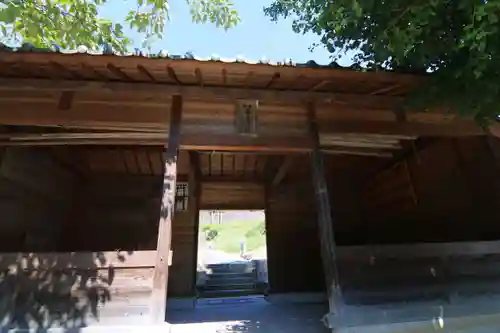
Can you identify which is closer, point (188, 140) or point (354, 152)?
point (188, 140)

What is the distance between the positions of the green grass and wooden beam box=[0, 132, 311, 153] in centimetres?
1758

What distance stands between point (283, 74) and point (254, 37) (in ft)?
11.1

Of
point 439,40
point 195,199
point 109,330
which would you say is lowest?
point 109,330

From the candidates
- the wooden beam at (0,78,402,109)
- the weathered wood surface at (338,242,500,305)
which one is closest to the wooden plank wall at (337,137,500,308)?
the weathered wood surface at (338,242,500,305)

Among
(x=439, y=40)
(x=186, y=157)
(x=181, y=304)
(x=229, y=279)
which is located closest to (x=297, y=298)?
(x=181, y=304)

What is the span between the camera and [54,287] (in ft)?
10.1

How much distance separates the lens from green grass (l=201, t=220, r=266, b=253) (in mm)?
21703

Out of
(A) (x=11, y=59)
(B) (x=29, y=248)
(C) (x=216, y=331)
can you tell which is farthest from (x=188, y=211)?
(A) (x=11, y=59)

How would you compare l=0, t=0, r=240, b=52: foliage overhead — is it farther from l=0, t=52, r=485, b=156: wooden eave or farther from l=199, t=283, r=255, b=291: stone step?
l=199, t=283, r=255, b=291: stone step

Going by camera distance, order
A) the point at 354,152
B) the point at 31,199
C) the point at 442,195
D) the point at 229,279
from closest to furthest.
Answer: the point at 354,152, the point at 31,199, the point at 442,195, the point at 229,279

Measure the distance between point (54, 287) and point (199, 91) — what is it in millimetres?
2195

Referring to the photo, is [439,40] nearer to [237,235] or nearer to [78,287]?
[78,287]

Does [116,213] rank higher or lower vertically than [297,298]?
higher

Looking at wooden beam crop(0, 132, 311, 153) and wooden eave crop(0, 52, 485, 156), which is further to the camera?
wooden beam crop(0, 132, 311, 153)
